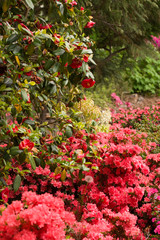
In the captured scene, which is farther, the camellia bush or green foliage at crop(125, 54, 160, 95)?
green foliage at crop(125, 54, 160, 95)

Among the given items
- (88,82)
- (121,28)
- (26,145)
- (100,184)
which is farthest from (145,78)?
(26,145)

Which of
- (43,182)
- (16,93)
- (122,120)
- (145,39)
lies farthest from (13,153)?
(145,39)

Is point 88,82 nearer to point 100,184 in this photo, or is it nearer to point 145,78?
point 100,184

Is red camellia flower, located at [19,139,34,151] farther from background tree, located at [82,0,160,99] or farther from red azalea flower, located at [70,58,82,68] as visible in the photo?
background tree, located at [82,0,160,99]

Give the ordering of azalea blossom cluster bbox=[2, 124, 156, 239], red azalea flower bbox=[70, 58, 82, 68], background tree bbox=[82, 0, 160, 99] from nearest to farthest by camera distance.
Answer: red azalea flower bbox=[70, 58, 82, 68]
azalea blossom cluster bbox=[2, 124, 156, 239]
background tree bbox=[82, 0, 160, 99]

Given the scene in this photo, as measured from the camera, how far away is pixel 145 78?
6.93 metres

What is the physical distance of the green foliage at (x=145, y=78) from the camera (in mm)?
6832

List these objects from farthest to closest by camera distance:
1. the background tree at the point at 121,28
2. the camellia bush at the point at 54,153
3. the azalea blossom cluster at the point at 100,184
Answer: the background tree at the point at 121,28 < the azalea blossom cluster at the point at 100,184 < the camellia bush at the point at 54,153

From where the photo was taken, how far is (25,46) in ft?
4.18

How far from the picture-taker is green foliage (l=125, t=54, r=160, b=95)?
683 centimetres

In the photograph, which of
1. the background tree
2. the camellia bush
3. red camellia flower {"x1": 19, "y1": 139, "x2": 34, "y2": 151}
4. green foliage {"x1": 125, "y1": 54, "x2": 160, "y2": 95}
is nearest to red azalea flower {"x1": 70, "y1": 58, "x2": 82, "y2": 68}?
the camellia bush

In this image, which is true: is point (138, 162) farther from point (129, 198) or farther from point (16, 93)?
point (16, 93)

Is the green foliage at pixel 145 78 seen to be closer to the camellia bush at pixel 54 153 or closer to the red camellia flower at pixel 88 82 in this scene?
the camellia bush at pixel 54 153

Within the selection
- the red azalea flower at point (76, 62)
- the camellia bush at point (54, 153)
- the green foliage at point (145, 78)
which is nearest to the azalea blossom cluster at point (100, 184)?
the camellia bush at point (54, 153)
